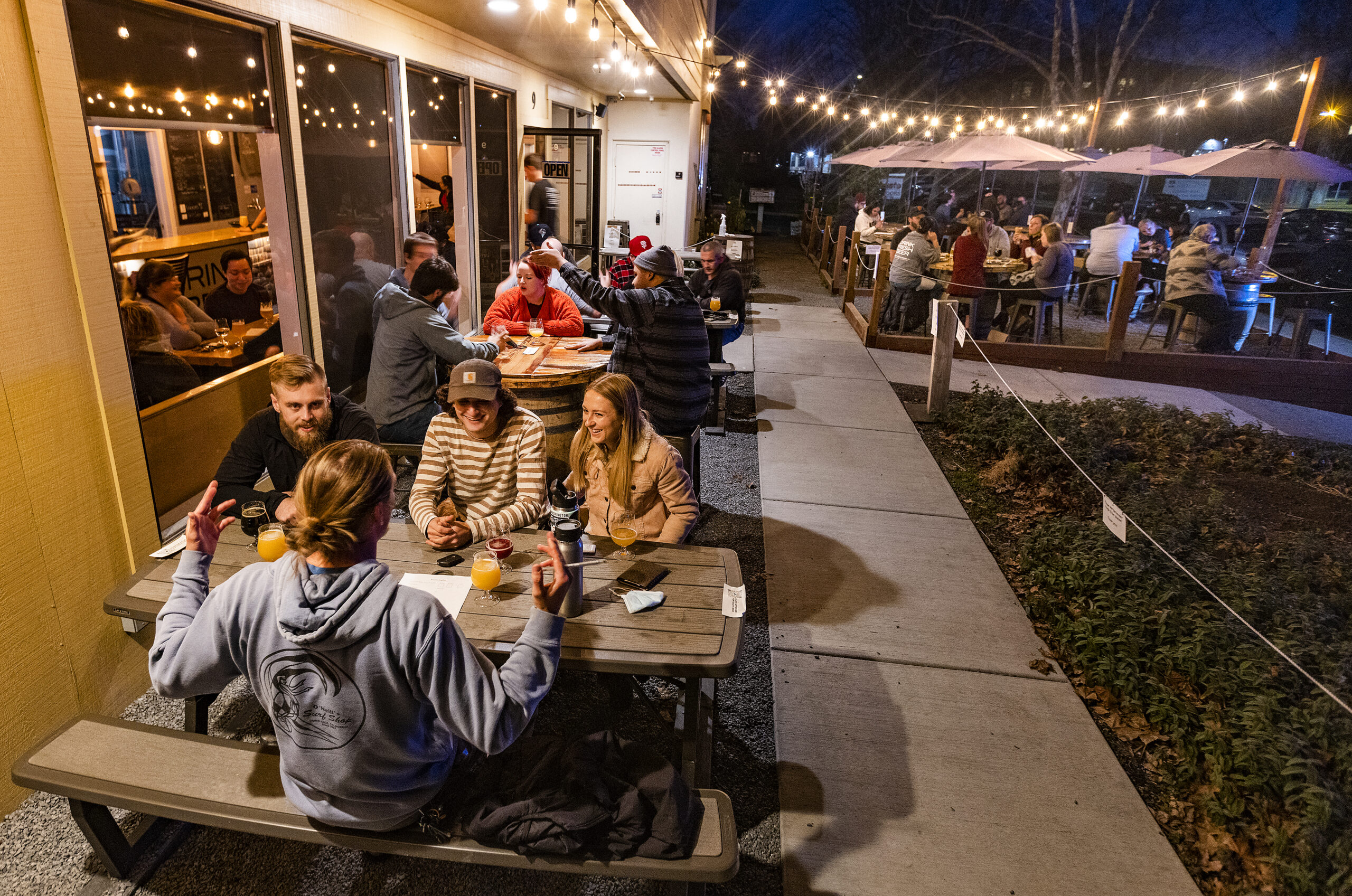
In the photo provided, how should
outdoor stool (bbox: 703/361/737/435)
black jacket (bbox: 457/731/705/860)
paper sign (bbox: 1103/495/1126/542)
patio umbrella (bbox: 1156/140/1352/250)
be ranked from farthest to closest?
patio umbrella (bbox: 1156/140/1352/250) < outdoor stool (bbox: 703/361/737/435) < paper sign (bbox: 1103/495/1126/542) < black jacket (bbox: 457/731/705/860)

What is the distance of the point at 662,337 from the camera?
481 cm

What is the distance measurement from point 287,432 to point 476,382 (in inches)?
39.0

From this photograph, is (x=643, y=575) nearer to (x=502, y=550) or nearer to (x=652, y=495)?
(x=502, y=550)

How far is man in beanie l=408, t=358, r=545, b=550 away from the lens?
327cm

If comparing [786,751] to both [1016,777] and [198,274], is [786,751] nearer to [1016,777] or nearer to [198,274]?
[1016,777]

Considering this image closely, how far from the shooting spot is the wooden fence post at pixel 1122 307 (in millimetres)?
8773

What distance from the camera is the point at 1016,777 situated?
10.4ft

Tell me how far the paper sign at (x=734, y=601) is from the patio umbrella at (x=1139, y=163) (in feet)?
38.8

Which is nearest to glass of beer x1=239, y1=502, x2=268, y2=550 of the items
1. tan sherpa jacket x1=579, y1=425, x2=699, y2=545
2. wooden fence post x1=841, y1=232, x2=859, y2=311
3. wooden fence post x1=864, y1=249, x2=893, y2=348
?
tan sherpa jacket x1=579, y1=425, x2=699, y2=545

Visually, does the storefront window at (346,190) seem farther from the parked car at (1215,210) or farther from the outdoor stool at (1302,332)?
the parked car at (1215,210)

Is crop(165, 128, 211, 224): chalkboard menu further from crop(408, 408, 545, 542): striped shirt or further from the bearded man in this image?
crop(408, 408, 545, 542): striped shirt

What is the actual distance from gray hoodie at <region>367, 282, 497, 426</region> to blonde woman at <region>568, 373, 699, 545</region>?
177cm

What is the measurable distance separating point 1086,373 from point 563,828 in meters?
9.66

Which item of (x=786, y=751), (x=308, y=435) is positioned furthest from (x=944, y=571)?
(x=308, y=435)
